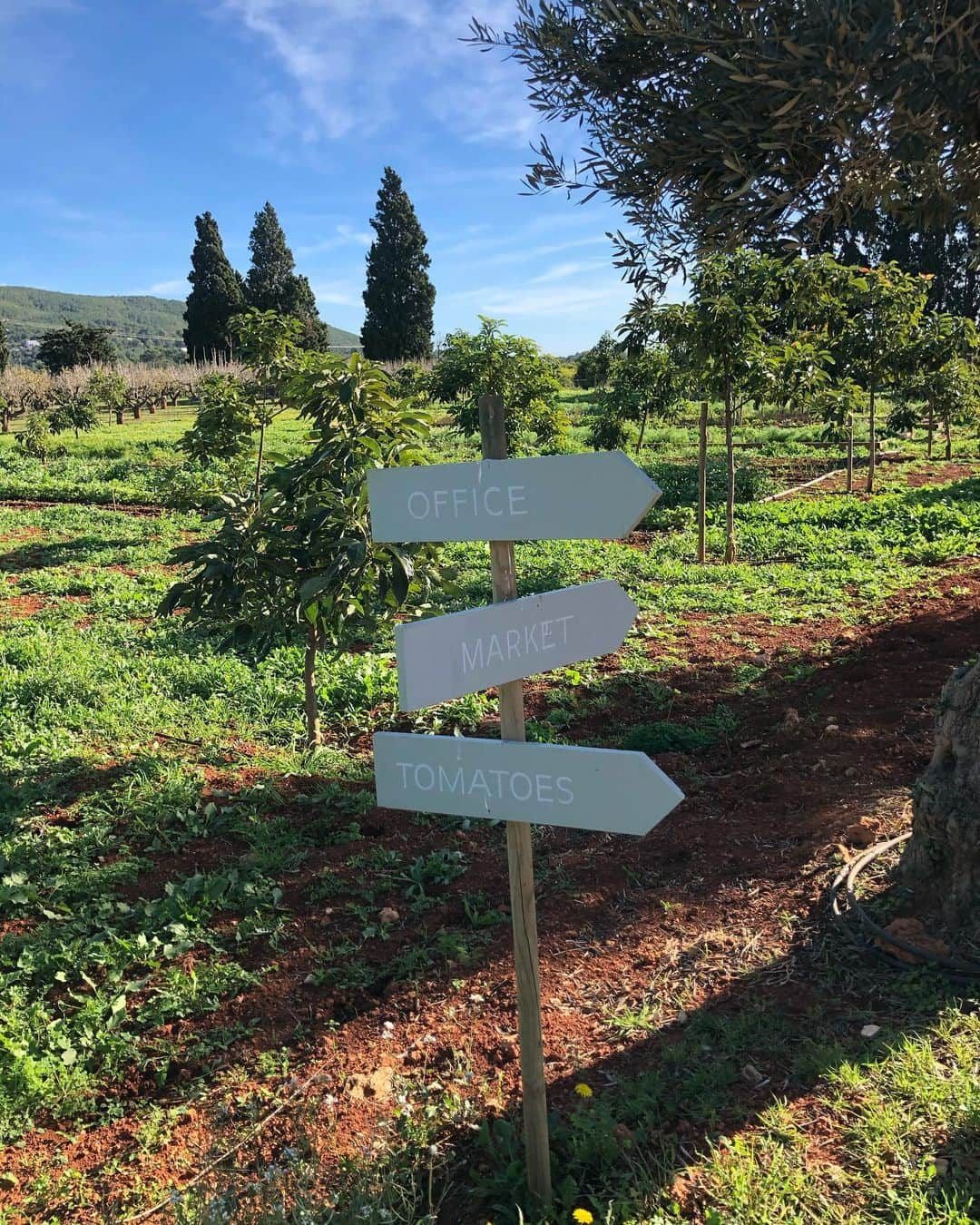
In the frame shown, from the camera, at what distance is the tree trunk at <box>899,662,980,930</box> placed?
10.5ft

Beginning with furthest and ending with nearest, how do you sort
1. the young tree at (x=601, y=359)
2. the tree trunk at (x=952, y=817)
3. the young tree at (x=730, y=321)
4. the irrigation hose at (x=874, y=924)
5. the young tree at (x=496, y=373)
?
1. the young tree at (x=601, y=359)
2. the young tree at (x=496, y=373)
3. the young tree at (x=730, y=321)
4. the tree trunk at (x=952, y=817)
5. the irrigation hose at (x=874, y=924)

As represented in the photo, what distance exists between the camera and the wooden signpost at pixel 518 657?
80.1 inches

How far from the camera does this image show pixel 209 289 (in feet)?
162

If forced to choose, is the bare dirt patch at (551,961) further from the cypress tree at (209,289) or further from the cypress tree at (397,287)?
the cypress tree at (209,289)

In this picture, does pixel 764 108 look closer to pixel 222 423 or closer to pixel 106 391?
pixel 222 423

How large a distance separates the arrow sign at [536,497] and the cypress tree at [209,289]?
5113cm

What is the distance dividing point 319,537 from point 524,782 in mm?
2672

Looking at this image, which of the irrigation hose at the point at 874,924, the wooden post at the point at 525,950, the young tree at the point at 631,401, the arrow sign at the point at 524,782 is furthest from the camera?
the young tree at the point at 631,401

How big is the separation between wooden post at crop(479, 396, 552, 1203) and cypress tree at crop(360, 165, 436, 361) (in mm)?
44782

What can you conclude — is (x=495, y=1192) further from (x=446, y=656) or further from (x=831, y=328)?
(x=831, y=328)

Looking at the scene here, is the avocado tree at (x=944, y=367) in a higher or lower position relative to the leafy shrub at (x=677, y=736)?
higher

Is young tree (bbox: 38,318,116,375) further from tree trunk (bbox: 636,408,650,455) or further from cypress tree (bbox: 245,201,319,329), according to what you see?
tree trunk (bbox: 636,408,650,455)

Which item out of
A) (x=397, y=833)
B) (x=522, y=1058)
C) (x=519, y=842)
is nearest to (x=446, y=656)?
(x=519, y=842)

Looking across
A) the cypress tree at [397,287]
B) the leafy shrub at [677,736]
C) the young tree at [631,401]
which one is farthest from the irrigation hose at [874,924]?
the cypress tree at [397,287]
